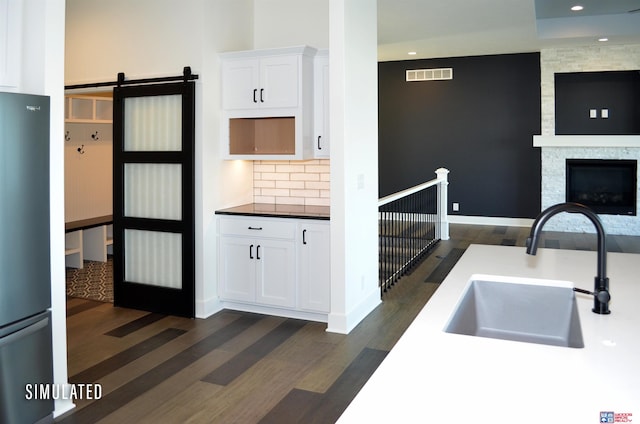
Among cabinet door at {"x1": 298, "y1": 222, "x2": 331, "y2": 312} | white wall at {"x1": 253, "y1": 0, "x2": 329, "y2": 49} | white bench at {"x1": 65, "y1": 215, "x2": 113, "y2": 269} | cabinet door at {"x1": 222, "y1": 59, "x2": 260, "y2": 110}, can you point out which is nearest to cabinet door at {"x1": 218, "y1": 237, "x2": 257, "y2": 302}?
cabinet door at {"x1": 298, "y1": 222, "x2": 331, "y2": 312}

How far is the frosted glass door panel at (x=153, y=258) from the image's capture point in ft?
16.4

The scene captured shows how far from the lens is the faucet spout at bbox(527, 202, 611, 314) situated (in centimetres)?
178

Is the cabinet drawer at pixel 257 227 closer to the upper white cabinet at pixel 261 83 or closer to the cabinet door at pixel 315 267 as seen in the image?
the cabinet door at pixel 315 267

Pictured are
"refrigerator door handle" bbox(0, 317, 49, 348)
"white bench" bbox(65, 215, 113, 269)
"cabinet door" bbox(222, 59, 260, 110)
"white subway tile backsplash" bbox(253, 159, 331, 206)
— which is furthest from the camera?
Result: "white bench" bbox(65, 215, 113, 269)

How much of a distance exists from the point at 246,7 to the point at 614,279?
4.11m

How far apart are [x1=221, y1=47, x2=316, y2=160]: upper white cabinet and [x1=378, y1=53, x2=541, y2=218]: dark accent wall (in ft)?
19.2

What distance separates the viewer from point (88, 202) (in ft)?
25.1

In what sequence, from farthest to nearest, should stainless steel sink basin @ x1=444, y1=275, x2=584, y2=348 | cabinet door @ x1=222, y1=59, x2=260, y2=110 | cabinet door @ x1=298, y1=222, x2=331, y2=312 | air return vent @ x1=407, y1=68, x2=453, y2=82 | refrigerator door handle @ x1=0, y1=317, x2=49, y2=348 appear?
1. air return vent @ x1=407, y1=68, x2=453, y2=82
2. cabinet door @ x1=222, y1=59, x2=260, y2=110
3. cabinet door @ x1=298, y1=222, x2=331, y2=312
4. refrigerator door handle @ x1=0, y1=317, x2=49, y2=348
5. stainless steel sink basin @ x1=444, y1=275, x2=584, y2=348

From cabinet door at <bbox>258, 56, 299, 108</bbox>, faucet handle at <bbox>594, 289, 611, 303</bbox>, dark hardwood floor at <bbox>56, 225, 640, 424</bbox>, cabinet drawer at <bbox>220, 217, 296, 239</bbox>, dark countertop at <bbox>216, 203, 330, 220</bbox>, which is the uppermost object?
cabinet door at <bbox>258, 56, 299, 108</bbox>

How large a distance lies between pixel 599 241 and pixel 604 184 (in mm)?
8683

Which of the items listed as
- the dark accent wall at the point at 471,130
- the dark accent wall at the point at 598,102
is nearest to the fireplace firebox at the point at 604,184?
the dark accent wall at the point at 598,102

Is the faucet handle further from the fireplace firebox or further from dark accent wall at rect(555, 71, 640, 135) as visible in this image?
dark accent wall at rect(555, 71, 640, 135)

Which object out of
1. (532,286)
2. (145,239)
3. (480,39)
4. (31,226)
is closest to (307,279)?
(145,239)

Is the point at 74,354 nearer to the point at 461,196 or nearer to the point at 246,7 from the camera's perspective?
the point at 246,7
